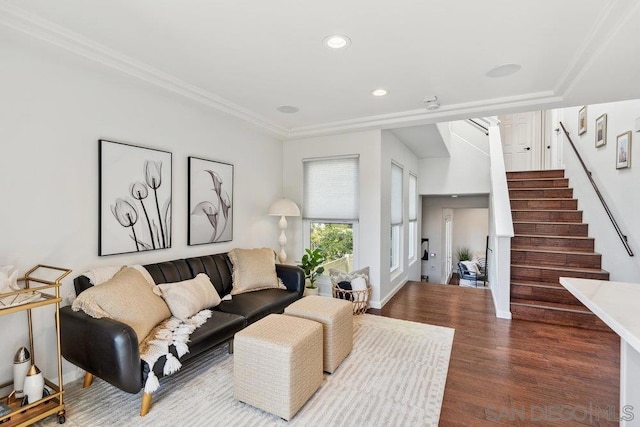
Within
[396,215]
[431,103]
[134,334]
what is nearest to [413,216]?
[396,215]

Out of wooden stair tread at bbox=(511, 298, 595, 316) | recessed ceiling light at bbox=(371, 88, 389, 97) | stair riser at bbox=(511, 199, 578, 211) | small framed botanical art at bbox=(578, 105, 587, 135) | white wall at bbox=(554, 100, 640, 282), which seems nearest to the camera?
recessed ceiling light at bbox=(371, 88, 389, 97)

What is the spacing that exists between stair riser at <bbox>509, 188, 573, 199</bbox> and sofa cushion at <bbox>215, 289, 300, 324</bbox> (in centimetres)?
447

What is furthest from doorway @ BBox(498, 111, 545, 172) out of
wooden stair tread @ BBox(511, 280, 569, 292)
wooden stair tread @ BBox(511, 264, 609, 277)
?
wooden stair tread @ BBox(511, 280, 569, 292)

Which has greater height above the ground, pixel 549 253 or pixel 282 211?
pixel 282 211

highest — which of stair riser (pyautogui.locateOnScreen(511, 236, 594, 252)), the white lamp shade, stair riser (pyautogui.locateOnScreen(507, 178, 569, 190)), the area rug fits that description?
stair riser (pyautogui.locateOnScreen(507, 178, 569, 190))

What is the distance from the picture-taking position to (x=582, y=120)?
15.9 feet

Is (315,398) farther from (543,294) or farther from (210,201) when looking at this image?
(543,294)

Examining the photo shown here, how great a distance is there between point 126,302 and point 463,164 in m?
6.05

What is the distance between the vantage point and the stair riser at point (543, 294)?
376 centimetres

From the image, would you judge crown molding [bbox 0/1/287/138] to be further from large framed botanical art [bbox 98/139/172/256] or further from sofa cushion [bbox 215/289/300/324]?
sofa cushion [bbox 215/289/300/324]

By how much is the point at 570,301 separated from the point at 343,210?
9.89 feet

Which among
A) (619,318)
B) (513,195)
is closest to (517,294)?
(513,195)

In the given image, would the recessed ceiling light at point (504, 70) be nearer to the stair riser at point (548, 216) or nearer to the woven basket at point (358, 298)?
the woven basket at point (358, 298)

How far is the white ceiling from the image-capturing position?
1796 millimetres
